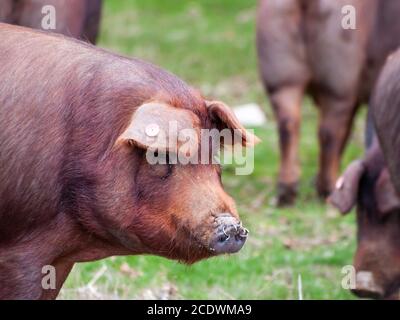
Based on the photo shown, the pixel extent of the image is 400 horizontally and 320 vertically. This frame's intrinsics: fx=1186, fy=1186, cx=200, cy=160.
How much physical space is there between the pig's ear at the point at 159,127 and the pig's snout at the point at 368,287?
2855mm

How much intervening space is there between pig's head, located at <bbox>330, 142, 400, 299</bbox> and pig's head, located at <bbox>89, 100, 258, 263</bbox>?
9.28 ft

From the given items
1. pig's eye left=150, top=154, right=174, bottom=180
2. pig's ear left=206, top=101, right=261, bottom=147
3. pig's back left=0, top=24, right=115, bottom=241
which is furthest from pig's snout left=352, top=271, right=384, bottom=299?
pig's back left=0, top=24, right=115, bottom=241

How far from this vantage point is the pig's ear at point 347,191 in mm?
7113

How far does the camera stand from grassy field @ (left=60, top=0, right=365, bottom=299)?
6758 millimetres

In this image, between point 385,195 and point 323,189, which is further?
point 323,189

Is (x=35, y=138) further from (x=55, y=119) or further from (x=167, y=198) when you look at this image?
(x=167, y=198)

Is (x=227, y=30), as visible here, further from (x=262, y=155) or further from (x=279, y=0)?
(x=279, y=0)

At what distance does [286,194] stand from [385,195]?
9.15ft

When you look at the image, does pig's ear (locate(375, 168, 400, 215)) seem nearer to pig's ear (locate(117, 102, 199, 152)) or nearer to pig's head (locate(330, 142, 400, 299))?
pig's head (locate(330, 142, 400, 299))

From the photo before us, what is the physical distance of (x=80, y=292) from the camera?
6141 millimetres

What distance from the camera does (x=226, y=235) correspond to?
13.6 ft

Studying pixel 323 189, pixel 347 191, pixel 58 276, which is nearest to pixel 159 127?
pixel 58 276
